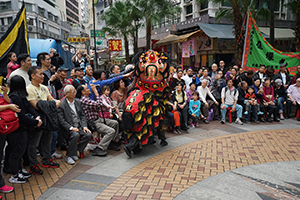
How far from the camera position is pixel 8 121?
3.39 meters

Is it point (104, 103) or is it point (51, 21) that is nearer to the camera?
point (104, 103)

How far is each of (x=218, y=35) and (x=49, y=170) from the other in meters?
13.5

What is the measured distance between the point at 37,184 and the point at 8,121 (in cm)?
122

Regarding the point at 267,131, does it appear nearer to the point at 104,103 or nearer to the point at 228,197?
the point at 228,197

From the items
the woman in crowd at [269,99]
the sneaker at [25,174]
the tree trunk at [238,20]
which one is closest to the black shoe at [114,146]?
the sneaker at [25,174]

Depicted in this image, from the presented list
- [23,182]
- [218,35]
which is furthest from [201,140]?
[218,35]

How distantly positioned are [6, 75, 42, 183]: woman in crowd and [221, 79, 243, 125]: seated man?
6.27 meters

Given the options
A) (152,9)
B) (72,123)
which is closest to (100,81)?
(72,123)

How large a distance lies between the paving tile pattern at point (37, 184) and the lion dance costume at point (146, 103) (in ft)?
4.54

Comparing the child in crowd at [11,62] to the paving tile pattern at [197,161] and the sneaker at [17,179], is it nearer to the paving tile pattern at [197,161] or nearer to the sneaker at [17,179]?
the sneaker at [17,179]

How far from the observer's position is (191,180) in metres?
3.96

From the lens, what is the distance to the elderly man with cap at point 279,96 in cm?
881

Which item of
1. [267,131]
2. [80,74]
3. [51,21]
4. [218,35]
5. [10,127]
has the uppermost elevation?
[51,21]

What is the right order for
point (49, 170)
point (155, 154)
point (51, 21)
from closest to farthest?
1. point (49, 170)
2. point (155, 154)
3. point (51, 21)
